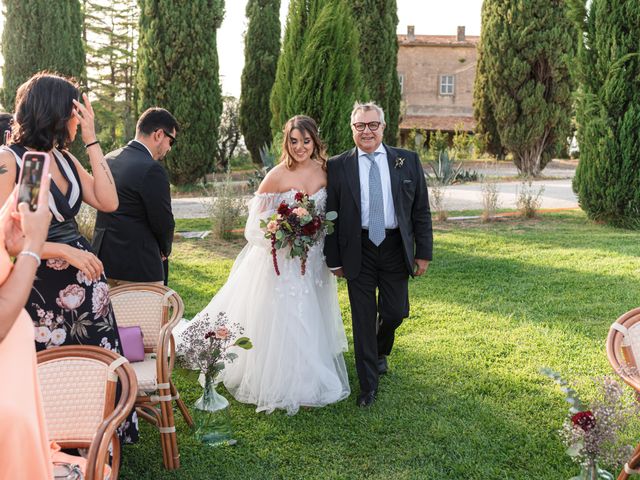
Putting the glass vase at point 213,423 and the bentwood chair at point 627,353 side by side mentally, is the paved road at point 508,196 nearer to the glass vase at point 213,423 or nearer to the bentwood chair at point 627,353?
the bentwood chair at point 627,353

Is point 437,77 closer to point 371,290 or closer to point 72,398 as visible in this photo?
point 371,290

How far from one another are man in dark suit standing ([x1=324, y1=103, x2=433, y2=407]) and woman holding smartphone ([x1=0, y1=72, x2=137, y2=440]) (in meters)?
1.81

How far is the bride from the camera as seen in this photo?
4.63m

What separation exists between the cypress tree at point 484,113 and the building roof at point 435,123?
33.1 feet

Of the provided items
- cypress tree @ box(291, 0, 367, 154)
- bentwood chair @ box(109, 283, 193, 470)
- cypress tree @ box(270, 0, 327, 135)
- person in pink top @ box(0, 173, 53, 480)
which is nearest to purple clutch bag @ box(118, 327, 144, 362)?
bentwood chair @ box(109, 283, 193, 470)

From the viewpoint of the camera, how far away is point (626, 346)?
10.2ft

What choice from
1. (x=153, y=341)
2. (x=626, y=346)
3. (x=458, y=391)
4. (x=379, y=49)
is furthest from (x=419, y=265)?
(x=379, y=49)

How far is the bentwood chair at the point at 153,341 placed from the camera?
3.66m

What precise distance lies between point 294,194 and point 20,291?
310 centimetres

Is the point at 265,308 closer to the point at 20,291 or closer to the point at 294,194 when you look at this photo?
the point at 294,194

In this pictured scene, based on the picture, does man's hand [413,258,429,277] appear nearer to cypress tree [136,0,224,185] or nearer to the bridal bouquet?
the bridal bouquet

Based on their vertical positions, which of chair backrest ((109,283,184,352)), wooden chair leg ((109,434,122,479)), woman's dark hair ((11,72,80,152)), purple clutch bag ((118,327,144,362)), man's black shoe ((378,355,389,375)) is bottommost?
man's black shoe ((378,355,389,375))

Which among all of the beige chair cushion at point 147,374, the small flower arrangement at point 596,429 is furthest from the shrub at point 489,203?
the small flower arrangement at point 596,429

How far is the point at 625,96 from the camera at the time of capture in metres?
11.4
